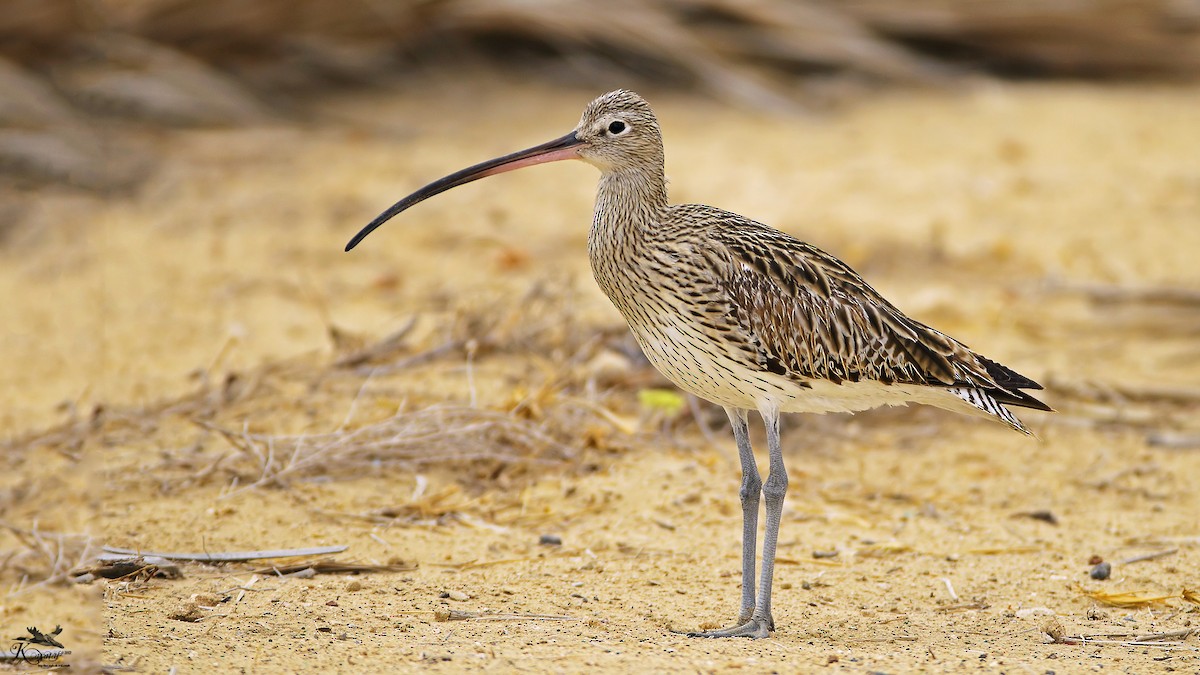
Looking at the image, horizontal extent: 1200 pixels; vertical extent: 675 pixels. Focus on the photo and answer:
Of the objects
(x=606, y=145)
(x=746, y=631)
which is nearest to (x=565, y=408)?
(x=606, y=145)

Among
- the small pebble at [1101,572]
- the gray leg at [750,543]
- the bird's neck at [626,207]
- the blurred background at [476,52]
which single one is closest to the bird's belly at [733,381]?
the gray leg at [750,543]

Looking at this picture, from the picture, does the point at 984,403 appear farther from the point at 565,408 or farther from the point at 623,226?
the point at 565,408

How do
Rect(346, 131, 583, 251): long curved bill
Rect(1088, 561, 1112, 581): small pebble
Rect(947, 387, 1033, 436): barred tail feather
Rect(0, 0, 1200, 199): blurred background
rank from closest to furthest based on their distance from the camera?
Rect(947, 387, 1033, 436): barred tail feather < Rect(346, 131, 583, 251): long curved bill < Rect(1088, 561, 1112, 581): small pebble < Rect(0, 0, 1200, 199): blurred background

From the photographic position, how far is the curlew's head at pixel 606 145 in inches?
212

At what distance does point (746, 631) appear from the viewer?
494 centimetres

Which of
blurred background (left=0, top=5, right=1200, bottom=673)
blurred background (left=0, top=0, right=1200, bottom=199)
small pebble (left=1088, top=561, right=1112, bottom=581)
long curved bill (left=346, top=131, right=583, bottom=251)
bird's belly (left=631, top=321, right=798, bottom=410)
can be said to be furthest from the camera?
blurred background (left=0, top=0, right=1200, bottom=199)

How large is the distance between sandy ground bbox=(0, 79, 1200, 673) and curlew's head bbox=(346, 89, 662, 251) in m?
1.57

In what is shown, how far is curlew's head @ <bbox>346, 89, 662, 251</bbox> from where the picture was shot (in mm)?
5391

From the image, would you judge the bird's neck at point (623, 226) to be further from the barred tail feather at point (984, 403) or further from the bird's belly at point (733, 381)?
the barred tail feather at point (984, 403)

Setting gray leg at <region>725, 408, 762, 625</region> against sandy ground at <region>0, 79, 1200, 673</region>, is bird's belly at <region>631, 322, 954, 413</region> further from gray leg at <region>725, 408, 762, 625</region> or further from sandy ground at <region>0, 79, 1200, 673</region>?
sandy ground at <region>0, 79, 1200, 673</region>

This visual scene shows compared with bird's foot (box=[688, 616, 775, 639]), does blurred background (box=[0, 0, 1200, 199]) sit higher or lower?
higher

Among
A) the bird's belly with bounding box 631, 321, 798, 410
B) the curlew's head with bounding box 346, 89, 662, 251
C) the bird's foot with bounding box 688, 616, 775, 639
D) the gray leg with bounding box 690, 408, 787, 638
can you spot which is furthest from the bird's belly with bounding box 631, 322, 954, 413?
the bird's foot with bounding box 688, 616, 775, 639

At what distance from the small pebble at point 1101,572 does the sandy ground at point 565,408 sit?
10 cm

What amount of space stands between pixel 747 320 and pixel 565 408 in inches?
79.7
